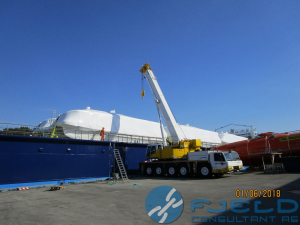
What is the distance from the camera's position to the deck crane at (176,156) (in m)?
16.0

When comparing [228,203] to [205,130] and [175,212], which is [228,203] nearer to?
[175,212]

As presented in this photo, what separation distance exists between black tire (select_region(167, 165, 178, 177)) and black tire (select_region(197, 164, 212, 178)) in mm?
2107

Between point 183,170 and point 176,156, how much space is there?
130cm

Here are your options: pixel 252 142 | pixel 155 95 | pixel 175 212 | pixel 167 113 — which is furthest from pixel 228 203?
pixel 252 142

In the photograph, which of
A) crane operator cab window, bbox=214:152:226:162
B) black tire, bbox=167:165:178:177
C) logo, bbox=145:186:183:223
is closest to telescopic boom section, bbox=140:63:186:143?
black tire, bbox=167:165:178:177

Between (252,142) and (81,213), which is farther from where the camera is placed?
(252,142)

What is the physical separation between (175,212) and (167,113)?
13.8 meters

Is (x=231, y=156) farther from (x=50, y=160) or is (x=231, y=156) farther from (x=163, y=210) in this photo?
(x=50, y=160)

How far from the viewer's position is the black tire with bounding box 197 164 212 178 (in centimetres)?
1617

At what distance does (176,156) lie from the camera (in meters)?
18.2

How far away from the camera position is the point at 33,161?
49.0 ft

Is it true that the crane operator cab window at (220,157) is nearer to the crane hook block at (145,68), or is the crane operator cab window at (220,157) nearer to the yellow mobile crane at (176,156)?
the yellow mobile crane at (176,156)

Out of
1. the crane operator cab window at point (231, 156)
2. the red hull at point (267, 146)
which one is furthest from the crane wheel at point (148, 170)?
the red hull at point (267, 146)

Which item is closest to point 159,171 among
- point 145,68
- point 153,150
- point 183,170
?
point 153,150
